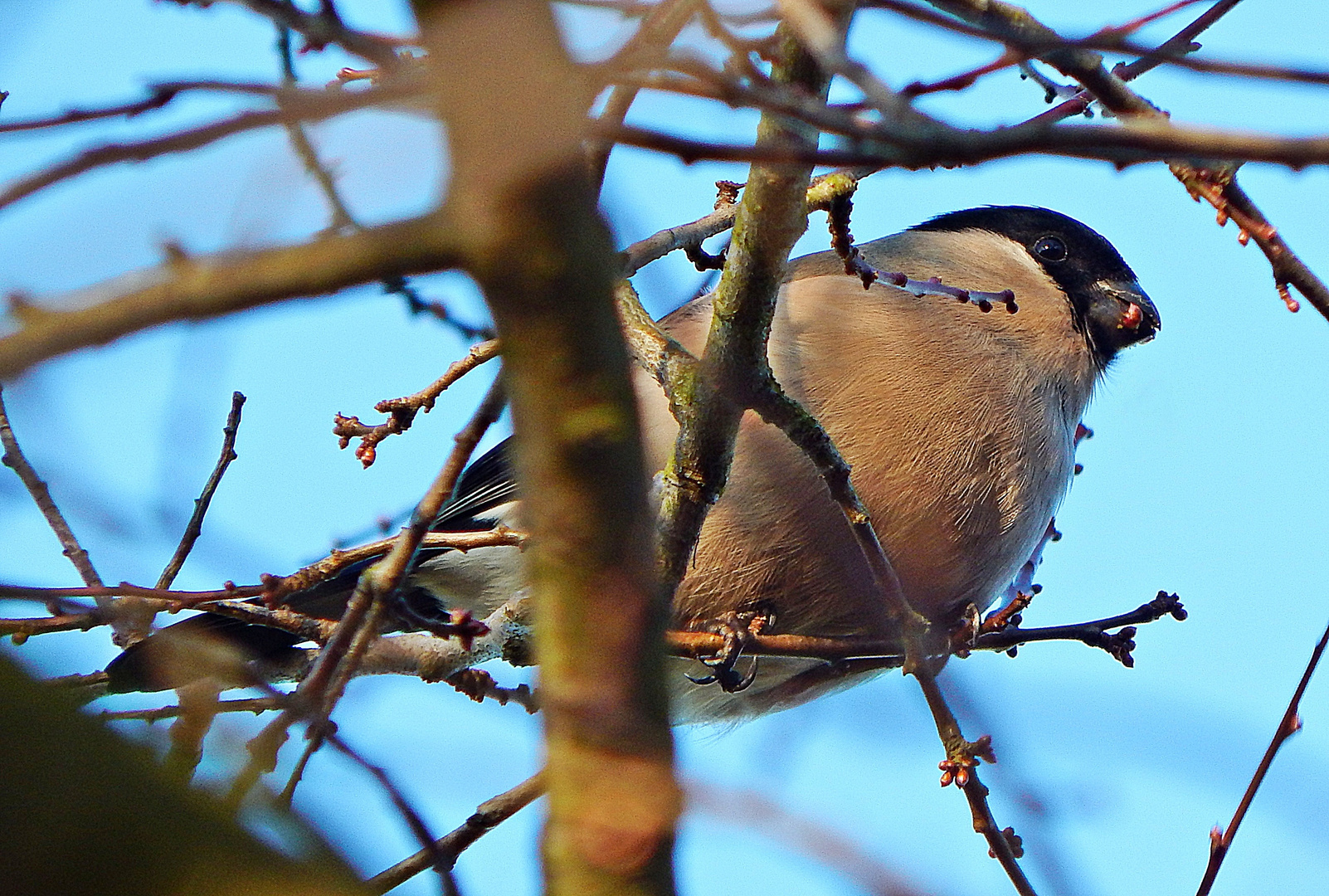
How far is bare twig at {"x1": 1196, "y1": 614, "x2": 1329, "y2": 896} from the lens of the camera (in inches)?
99.1

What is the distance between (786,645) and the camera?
323 centimetres

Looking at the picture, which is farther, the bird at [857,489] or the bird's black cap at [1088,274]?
the bird's black cap at [1088,274]

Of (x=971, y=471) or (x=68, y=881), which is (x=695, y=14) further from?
(x=971, y=471)

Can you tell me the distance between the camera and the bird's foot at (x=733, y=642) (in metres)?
3.35

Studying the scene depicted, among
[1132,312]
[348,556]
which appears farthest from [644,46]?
[1132,312]

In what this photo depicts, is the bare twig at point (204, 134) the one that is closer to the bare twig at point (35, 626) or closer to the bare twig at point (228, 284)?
the bare twig at point (228, 284)

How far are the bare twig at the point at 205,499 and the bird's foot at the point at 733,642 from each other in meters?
1.42

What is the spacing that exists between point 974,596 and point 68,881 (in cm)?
330

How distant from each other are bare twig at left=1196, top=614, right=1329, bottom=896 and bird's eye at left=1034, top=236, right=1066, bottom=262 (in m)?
2.73

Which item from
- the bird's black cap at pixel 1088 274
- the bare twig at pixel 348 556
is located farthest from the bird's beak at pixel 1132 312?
the bare twig at pixel 348 556

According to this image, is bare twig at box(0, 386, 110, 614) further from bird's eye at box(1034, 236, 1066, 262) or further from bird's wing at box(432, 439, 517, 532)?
bird's eye at box(1034, 236, 1066, 262)

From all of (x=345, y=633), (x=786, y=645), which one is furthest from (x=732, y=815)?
(x=786, y=645)

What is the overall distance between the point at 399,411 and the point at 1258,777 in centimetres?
231

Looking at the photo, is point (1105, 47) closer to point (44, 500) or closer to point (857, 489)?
point (857, 489)
